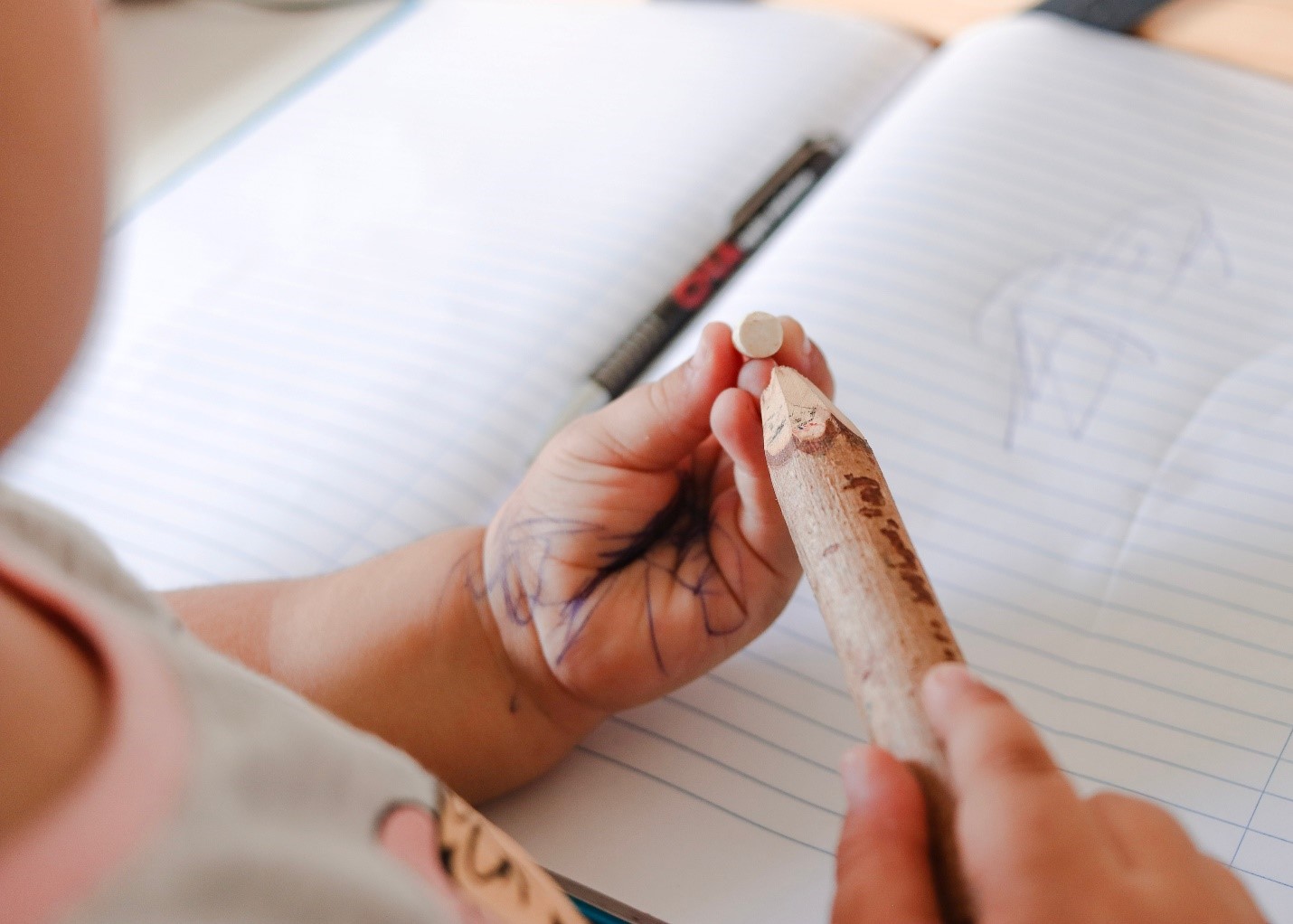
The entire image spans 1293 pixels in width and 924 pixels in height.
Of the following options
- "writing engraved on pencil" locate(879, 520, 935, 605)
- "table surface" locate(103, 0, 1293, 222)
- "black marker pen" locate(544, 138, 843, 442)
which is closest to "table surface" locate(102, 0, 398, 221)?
"table surface" locate(103, 0, 1293, 222)

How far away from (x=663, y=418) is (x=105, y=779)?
24 cm

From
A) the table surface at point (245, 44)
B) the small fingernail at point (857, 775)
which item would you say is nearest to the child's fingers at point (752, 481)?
the small fingernail at point (857, 775)

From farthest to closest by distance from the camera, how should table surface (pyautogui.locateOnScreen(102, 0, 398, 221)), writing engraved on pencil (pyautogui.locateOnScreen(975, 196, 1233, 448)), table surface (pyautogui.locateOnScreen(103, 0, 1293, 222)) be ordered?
table surface (pyautogui.locateOnScreen(102, 0, 398, 221)) → table surface (pyautogui.locateOnScreen(103, 0, 1293, 222)) → writing engraved on pencil (pyautogui.locateOnScreen(975, 196, 1233, 448))

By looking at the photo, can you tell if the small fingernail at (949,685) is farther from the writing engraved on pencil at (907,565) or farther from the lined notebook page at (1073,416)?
the lined notebook page at (1073,416)

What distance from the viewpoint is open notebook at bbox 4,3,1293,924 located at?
1.16 ft

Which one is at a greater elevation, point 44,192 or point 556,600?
point 44,192

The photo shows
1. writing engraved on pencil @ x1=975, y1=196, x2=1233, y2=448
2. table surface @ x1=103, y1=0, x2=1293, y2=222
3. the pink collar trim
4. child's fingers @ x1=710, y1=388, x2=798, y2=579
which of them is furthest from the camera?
table surface @ x1=103, y1=0, x2=1293, y2=222

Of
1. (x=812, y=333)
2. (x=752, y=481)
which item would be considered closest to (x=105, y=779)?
(x=752, y=481)

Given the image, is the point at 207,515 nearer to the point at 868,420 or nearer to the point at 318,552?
the point at 318,552

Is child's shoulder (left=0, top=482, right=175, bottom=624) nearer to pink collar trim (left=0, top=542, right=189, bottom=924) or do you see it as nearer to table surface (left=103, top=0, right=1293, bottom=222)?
pink collar trim (left=0, top=542, right=189, bottom=924)

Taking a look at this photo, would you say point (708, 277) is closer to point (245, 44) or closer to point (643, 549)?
point (643, 549)

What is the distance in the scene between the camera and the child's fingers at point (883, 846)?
22 centimetres

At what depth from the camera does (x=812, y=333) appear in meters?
0.47

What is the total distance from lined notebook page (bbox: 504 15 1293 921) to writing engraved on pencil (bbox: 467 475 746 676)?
37mm
